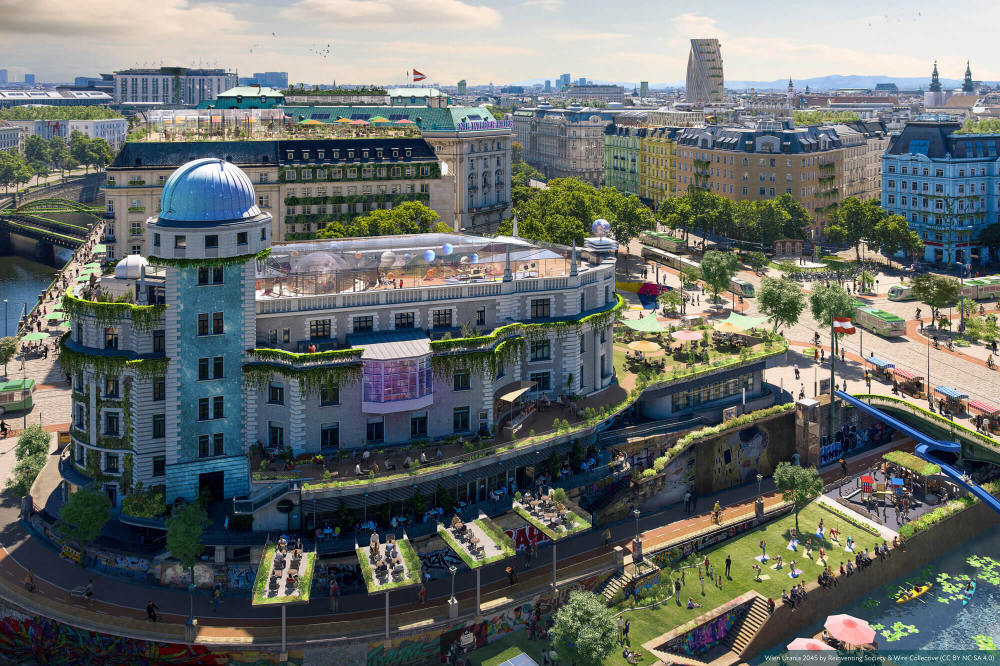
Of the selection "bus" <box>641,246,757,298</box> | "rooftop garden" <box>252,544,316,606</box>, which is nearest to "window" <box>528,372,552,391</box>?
"rooftop garden" <box>252,544,316,606</box>

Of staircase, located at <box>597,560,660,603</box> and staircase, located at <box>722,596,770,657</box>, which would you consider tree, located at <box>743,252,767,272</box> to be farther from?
staircase, located at <box>597,560,660,603</box>

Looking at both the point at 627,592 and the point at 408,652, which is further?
the point at 627,592

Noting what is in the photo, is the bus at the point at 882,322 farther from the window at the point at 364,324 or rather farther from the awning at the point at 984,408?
the window at the point at 364,324

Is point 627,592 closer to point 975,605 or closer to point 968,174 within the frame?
point 975,605

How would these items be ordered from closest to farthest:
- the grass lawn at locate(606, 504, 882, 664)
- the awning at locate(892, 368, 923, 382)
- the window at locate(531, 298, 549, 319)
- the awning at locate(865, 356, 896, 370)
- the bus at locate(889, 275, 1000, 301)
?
the grass lawn at locate(606, 504, 882, 664) → the window at locate(531, 298, 549, 319) → the awning at locate(892, 368, 923, 382) → the awning at locate(865, 356, 896, 370) → the bus at locate(889, 275, 1000, 301)

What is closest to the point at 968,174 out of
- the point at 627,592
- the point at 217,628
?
the point at 627,592

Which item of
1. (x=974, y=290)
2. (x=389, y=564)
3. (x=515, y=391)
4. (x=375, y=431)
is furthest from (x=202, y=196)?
(x=974, y=290)

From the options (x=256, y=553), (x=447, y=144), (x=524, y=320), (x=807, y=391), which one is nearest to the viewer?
(x=256, y=553)
